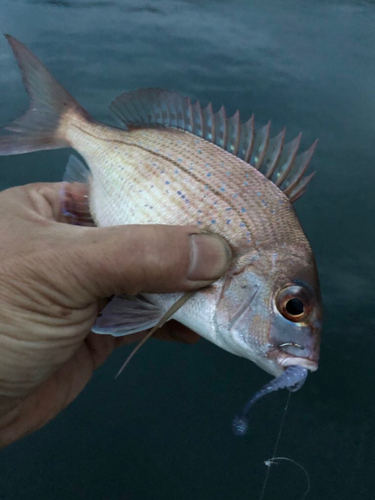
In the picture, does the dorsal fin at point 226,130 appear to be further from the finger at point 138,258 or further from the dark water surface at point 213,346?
the dark water surface at point 213,346

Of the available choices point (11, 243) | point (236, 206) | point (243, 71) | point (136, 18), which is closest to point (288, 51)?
point (243, 71)

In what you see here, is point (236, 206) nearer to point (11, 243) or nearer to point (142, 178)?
point (142, 178)

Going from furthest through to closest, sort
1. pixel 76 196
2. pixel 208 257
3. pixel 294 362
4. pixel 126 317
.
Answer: pixel 76 196
pixel 126 317
pixel 208 257
pixel 294 362

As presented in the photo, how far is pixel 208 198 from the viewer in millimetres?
1844

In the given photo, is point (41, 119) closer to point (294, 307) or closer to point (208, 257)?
point (208, 257)

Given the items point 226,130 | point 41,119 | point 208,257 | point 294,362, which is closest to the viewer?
point 294,362

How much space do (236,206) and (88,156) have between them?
3.29 ft

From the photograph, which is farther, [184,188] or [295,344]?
[184,188]

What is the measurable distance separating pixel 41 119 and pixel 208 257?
158 cm

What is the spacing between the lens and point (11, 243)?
1698mm

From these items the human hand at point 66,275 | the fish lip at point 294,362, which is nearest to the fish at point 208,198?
the fish lip at point 294,362

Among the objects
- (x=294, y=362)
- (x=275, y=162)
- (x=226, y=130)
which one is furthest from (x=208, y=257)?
(x=226, y=130)

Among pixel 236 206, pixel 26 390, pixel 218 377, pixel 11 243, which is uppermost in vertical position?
pixel 236 206

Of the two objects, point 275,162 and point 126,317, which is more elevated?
point 275,162
